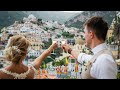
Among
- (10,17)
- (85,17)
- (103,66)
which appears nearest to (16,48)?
(10,17)

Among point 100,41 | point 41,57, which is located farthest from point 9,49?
point 100,41

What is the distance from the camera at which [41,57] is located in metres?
3.80

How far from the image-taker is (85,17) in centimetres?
384

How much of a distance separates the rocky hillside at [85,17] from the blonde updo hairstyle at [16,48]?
575 millimetres

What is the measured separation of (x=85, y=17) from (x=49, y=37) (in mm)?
481

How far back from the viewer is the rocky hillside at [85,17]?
12.5 feet

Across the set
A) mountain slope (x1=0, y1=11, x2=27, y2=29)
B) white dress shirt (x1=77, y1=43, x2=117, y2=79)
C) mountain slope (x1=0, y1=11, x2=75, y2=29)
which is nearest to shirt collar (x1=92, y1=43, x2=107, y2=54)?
white dress shirt (x1=77, y1=43, x2=117, y2=79)

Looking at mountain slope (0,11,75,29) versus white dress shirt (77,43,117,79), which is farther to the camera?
mountain slope (0,11,75,29)

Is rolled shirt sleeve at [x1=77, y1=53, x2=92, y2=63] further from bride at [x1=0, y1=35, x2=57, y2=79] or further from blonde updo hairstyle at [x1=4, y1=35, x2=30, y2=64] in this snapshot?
blonde updo hairstyle at [x1=4, y1=35, x2=30, y2=64]

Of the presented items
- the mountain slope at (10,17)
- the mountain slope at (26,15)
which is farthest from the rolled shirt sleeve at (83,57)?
the mountain slope at (10,17)

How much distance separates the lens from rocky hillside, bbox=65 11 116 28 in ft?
12.5
